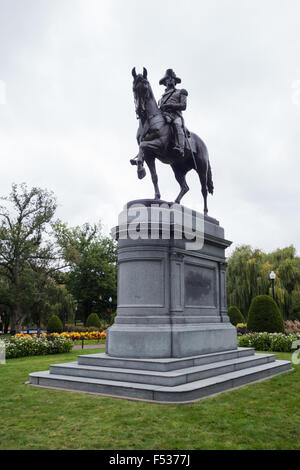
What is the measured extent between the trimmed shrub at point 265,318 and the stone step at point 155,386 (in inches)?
457

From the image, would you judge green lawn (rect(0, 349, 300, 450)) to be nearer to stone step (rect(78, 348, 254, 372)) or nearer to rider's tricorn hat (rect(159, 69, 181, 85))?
stone step (rect(78, 348, 254, 372))

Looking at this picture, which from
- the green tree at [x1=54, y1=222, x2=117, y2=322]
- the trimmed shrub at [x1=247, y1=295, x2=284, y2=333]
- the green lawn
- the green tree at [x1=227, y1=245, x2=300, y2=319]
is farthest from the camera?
the green tree at [x1=54, y1=222, x2=117, y2=322]

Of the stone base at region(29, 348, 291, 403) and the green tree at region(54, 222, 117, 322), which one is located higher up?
the green tree at region(54, 222, 117, 322)

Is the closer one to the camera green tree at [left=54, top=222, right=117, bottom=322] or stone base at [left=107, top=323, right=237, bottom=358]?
stone base at [left=107, top=323, right=237, bottom=358]

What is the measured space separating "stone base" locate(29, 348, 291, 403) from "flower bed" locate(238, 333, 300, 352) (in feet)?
25.6

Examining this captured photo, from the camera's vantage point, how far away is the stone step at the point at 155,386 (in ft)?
22.4

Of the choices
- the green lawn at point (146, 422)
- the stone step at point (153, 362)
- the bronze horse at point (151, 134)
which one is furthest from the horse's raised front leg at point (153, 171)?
the green lawn at point (146, 422)

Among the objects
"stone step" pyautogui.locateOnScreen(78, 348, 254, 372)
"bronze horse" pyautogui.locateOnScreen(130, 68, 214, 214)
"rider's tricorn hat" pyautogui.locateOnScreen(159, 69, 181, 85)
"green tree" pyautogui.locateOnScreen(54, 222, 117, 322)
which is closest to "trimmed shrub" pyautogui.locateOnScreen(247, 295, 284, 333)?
"stone step" pyautogui.locateOnScreen(78, 348, 254, 372)

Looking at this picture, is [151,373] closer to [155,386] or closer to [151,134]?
[155,386]

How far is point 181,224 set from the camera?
32.7ft

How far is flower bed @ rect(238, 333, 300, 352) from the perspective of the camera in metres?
17.2

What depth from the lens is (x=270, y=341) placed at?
58.1ft
